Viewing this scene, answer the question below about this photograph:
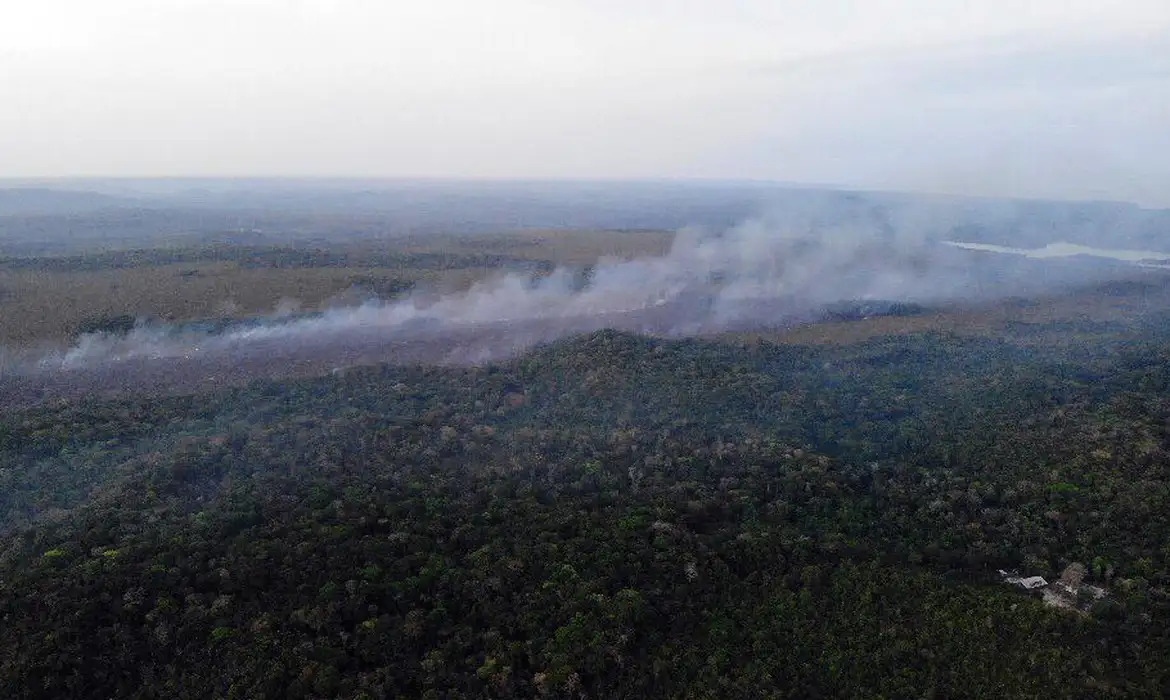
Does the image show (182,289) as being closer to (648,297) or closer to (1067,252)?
(648,297)

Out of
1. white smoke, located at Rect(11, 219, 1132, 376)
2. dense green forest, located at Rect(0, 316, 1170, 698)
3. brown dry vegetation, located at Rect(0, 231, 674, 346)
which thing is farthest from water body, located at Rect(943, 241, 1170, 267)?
dense green forest, located at Rect(0, 316, 1170, 698)

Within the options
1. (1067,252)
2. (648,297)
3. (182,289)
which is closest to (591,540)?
(648,297)

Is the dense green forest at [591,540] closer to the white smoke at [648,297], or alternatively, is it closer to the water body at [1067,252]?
the white smoke at [648,297]

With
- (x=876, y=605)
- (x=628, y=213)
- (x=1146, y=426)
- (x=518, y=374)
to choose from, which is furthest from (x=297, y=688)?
(x=628, y=213)

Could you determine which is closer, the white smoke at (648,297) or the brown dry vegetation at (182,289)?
the white smoke at (648,297)

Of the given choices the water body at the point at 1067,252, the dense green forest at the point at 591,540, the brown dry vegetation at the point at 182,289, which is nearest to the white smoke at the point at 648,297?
the brown dry vegetation at the point at 182,289

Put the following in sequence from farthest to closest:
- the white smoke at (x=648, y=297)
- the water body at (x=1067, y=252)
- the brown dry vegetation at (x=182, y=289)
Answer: the water body at (x=1067, y=252)
the brown dry vegetation at (x=182, y=289)
the white smoke at (x=648, y=297)

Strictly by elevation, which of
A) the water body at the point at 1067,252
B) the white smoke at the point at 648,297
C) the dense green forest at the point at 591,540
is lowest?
the dense green forest at the point at 591,540

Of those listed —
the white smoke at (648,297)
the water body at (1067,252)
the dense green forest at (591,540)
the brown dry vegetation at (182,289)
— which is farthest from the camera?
the water body at (1067,252)

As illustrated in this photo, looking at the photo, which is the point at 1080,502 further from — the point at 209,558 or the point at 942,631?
the point at 209,558
